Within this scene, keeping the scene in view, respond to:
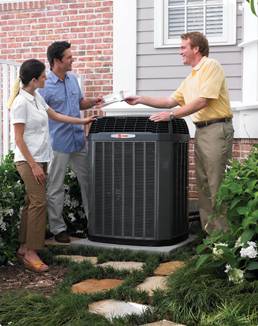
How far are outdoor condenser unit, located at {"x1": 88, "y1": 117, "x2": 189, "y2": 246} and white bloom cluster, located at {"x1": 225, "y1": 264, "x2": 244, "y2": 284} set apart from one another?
1.44 metres

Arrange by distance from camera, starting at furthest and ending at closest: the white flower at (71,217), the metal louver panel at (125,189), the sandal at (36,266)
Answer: the white flower at (71,217) → the metal louver panel at (125,189) → the sandal at (36,266)

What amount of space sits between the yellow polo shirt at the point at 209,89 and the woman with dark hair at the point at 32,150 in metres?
1.26

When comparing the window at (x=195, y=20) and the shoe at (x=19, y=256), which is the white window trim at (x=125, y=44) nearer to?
the window at (x=195, y=20)

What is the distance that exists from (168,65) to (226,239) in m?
3.38

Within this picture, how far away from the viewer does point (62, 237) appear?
5355 millimetres

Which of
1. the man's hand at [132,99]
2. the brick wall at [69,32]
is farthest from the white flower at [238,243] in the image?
the brick wall at [69,32]

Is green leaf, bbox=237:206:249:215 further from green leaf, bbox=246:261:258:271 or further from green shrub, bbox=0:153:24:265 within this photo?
green shrub, bbox=0:153:24:265

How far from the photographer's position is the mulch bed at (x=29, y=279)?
4.05 m

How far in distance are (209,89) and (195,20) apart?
7.25ft

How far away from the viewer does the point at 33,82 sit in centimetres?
450

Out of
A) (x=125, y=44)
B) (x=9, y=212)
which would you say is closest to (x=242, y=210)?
(x=9, y=212)

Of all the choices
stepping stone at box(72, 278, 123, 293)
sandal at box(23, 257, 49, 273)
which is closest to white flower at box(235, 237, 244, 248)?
stepping stone at box(72, 278, 123, 293)

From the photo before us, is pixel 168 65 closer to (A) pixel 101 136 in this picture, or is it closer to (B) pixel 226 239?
(A) pixel 101 136

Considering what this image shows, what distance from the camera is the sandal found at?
14.6 feet
